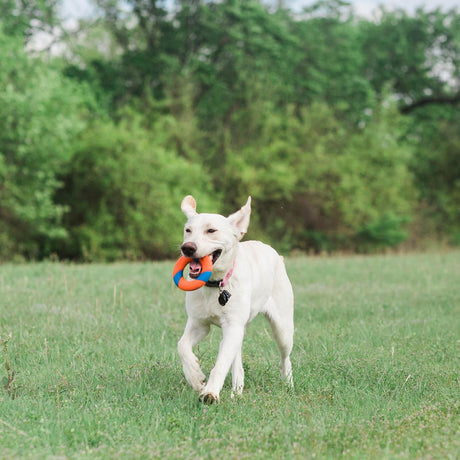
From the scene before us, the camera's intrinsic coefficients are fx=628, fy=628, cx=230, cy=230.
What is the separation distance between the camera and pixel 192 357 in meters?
5.09

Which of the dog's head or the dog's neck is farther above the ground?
the dog's head

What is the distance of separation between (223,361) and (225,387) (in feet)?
3.26

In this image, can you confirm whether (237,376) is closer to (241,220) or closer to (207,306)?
(207,306)

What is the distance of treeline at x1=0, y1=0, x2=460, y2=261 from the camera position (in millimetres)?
25109

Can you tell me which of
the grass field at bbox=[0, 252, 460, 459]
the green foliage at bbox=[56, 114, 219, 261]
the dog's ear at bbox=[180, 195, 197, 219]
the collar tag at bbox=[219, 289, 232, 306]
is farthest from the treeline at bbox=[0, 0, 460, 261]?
the collar tag at bbox=[219, 289, 232, 306]

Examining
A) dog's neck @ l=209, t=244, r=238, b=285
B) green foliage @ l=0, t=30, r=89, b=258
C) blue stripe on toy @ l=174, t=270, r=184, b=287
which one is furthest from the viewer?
green foliage @ l=0, t=30, r=89, b=258

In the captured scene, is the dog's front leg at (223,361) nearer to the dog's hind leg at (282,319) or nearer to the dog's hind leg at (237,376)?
the dog's hind leg at (237,376)

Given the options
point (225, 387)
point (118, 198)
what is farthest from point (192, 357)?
point (118, 198)

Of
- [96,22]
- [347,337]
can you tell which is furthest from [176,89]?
[347,337]

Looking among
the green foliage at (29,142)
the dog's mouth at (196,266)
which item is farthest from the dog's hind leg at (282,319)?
the green foliage at (29,142)

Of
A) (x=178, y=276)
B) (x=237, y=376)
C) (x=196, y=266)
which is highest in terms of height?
(x=196, y=266)

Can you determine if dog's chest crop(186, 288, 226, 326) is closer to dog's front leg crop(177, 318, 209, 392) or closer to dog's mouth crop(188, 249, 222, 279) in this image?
dog's front leg crop(177, 318, 209, 392)

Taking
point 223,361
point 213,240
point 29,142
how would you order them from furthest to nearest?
1. point 29,142
2. point 213,240
3. point 223,361

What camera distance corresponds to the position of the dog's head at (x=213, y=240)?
5.08 meters
